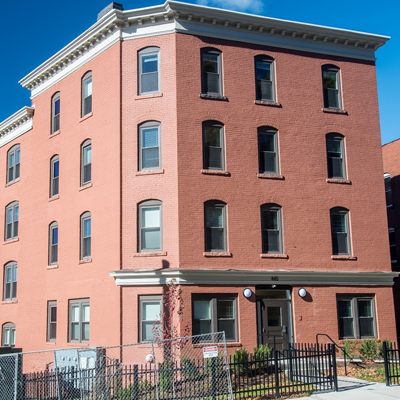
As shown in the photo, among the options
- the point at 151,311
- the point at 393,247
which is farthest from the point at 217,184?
the point at 393,247

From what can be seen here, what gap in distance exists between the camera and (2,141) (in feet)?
116

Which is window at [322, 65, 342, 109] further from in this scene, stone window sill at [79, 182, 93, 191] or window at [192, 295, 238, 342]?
stone window sill at [79, 182, 93, 191]

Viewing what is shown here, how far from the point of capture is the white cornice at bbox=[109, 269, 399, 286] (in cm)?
2256

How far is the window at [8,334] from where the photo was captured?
3082 cm

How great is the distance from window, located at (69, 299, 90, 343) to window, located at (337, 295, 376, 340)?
1089 cm

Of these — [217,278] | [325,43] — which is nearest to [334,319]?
[217,278]

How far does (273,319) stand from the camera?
78.6 ft

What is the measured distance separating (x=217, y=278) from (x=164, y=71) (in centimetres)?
901

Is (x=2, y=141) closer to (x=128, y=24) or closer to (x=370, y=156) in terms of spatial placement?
(x=128, y=24)

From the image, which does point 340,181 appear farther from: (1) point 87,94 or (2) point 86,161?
(1) point 87,94

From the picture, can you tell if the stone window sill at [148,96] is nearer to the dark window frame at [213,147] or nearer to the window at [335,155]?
the dark window frame at [213,147]

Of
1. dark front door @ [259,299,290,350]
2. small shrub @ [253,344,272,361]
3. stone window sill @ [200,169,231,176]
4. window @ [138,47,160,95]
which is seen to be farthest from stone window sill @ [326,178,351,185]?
window @ [138,47,160,95]

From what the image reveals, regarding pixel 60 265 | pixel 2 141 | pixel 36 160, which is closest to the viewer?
pixel 60 265

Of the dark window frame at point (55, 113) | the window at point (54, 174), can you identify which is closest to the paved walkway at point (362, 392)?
the window at point (54, 174)
